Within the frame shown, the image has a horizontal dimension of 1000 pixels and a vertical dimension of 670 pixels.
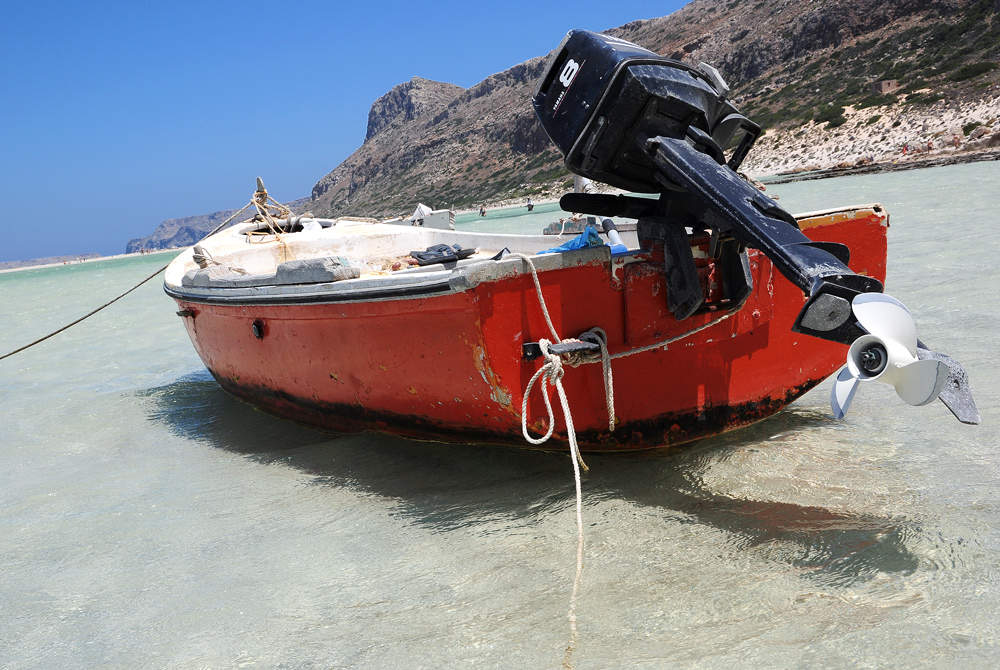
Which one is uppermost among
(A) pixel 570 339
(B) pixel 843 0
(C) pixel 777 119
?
(B) pixel 843 0

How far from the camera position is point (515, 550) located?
8.59ft

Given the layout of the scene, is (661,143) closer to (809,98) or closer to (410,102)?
A: (809,98)

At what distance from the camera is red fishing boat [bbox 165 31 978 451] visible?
2.59 meters

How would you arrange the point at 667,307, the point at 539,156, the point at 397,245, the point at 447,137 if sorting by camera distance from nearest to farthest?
the point at 667,307 < the point at 397,245 < the point at 539,156 < the point at 447,137

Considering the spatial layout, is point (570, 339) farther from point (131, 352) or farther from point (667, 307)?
point (131, 352)

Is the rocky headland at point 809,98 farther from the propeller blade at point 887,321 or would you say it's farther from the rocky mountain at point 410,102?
the rocky mountain at point 410,102

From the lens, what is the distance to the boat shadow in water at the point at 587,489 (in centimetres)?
234

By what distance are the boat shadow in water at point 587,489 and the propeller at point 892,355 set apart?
0.74 metres

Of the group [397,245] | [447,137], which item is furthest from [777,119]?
[447,137]

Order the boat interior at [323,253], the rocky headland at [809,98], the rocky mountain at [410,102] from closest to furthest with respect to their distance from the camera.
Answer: the boat interior at [323,253] → the rocky headland at [809,98] → the rocky mountain at [410,102]

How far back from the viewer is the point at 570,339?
2773 millimetres

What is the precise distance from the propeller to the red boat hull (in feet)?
3.75

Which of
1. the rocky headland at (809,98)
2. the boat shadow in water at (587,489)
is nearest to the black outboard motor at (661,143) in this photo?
the boat shadow in water at (587,489)

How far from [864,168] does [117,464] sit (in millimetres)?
30238
